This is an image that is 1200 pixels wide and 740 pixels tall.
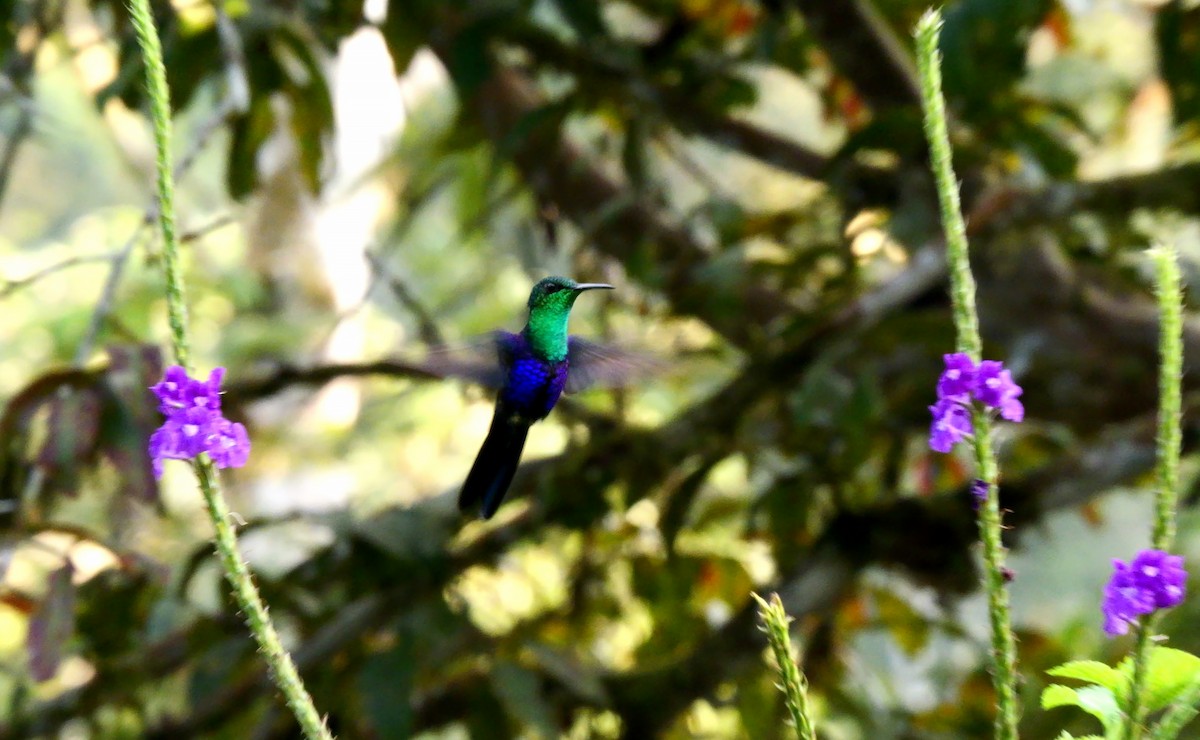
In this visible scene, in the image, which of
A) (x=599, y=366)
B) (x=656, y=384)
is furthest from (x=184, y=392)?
(x=656, y=384)

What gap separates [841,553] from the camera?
2178 millimetres

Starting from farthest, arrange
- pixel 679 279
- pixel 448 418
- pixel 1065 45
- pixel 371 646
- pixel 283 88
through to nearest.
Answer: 1. pixel 448 418
2. pixel 1065 45
3. pixel 679 279
4. pixel 371 646
5. pixel 283 88

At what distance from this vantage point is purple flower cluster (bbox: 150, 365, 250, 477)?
57cm

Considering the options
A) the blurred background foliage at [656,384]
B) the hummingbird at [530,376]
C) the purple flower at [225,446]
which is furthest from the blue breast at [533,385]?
the purple flower at [225,446]

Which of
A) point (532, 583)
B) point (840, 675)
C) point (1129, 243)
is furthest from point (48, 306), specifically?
point (1129, 243)

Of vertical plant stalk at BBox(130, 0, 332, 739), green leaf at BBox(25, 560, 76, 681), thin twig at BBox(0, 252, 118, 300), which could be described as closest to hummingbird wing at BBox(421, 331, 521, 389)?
thin twig at BBox(0, 252, 118, 300)

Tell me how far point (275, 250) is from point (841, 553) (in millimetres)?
3250

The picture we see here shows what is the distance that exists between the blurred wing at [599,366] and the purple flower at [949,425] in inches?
28.6

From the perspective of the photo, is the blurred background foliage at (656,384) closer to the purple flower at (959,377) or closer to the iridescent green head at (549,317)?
the iridescent green head at (549,317)

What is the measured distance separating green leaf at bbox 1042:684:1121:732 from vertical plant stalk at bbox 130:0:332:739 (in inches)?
14.8

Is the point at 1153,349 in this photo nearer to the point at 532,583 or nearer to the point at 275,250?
the point at 532,583

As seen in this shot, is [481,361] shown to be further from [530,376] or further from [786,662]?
[786,662]

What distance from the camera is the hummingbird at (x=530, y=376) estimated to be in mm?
1152

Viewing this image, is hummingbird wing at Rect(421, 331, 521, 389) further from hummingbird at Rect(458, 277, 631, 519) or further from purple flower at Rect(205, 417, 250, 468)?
purple flower at Rect(205, 417, 250, 468)
